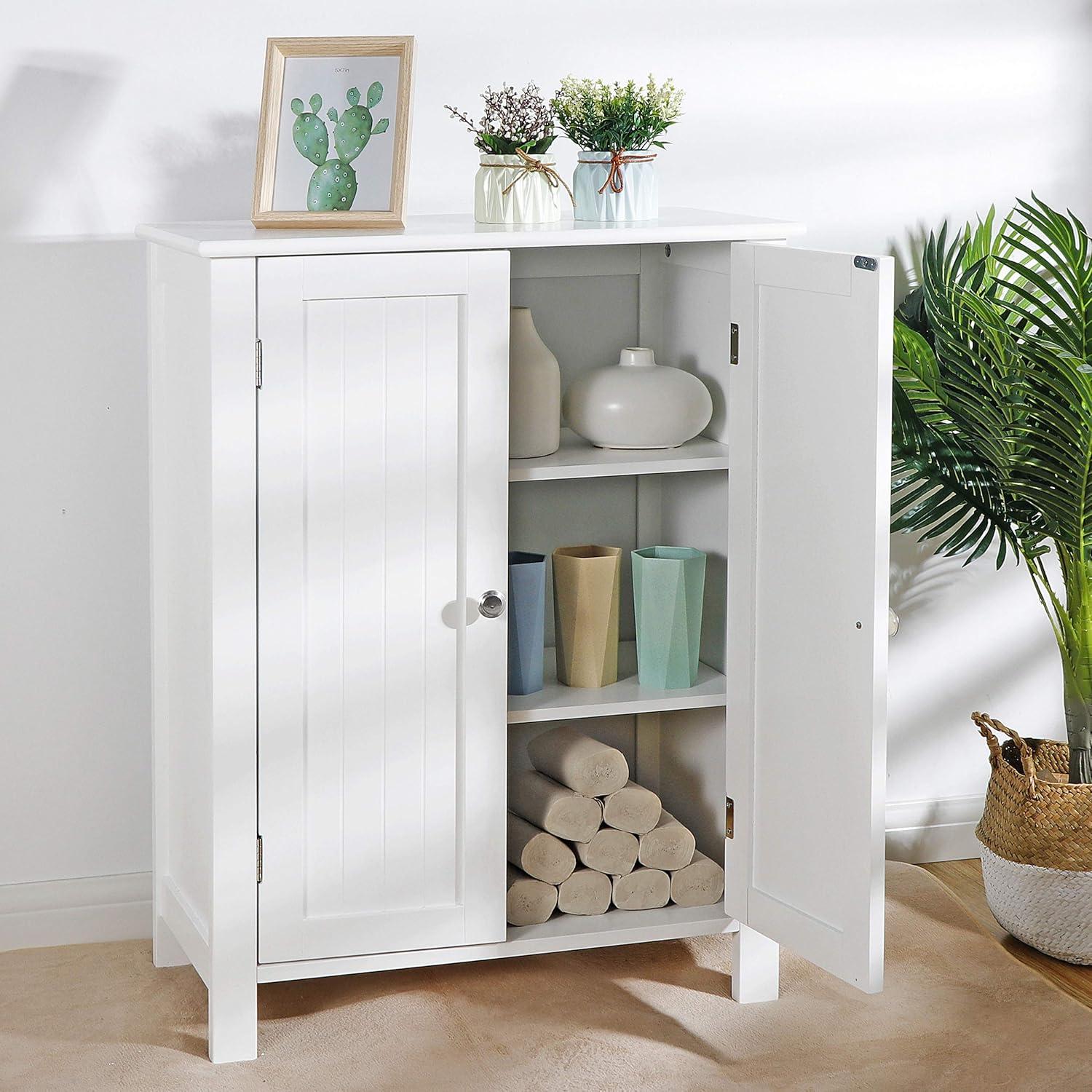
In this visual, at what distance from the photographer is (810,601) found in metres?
2.37

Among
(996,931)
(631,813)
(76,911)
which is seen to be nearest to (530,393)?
(631,813)

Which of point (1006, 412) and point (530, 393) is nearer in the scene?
point (530, 393)

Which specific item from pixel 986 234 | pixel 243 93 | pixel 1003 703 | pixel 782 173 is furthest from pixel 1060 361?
pixel 243 93

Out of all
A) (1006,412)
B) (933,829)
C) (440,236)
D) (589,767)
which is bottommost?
(933,829)

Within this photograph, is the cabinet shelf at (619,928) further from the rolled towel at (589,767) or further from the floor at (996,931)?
the floor at (996,931)

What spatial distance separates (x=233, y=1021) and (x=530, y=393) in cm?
112

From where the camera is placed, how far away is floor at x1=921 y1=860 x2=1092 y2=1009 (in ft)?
9.21

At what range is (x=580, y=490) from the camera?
9.73ft

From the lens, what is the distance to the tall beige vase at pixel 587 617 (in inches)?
105

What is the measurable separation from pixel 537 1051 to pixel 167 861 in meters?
0.78

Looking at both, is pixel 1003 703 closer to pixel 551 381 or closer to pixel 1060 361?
pixel 1060 361

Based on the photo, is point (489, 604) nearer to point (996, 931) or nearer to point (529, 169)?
point (529, 169)

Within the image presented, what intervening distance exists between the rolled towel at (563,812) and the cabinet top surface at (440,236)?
95 centimetres

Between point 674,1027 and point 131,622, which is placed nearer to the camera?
point 674,1027
